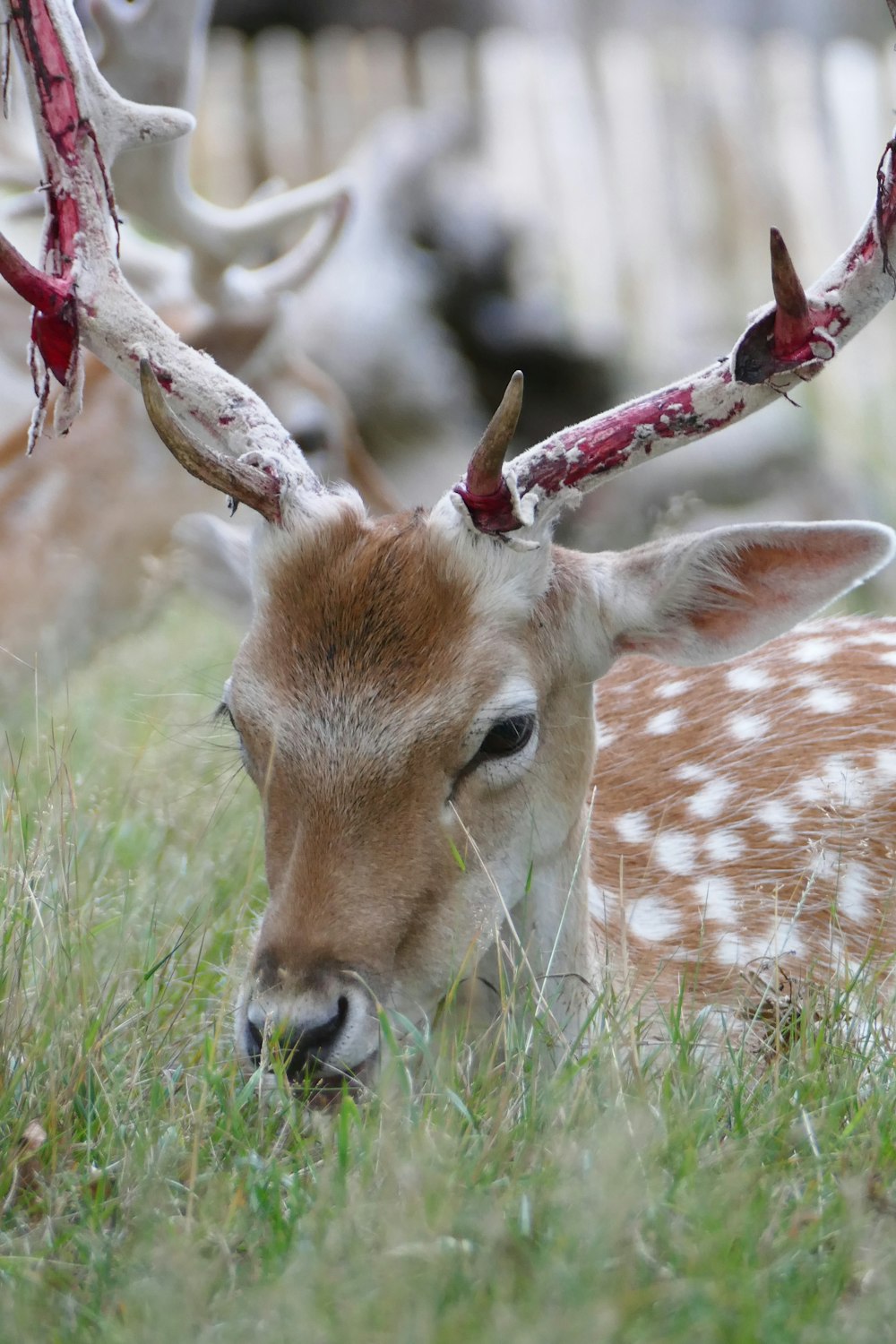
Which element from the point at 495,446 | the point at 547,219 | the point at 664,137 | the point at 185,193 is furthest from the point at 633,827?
the point at 664,137

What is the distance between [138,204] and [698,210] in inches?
249

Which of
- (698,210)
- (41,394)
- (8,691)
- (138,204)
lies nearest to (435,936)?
(41,394)

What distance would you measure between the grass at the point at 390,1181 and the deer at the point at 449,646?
228mm

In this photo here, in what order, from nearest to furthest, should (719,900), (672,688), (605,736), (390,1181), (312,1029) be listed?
(390,1181)
(312,1029)
(719,900)
(605,736)
(672,688)

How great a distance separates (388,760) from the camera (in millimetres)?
2795

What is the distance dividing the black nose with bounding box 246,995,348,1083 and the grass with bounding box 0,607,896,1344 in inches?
2.5

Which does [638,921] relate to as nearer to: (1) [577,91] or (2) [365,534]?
(2) [365,534]

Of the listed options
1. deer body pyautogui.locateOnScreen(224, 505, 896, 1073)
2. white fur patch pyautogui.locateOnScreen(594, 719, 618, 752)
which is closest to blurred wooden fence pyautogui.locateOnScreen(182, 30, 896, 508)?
white fur patch pyautogui.locateOnScreen(594, 719, 618, 752)

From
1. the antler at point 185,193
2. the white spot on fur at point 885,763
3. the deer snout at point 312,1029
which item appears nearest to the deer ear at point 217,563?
the deer snout at point 312,1029

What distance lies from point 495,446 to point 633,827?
4.62 feet

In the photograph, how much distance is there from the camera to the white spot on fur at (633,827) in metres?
3.87

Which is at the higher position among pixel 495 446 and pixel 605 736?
pixel 495 446

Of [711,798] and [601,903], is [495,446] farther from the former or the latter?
[711,798]

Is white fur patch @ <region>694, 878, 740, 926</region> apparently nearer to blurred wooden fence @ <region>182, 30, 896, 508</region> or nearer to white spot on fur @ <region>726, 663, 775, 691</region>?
white spot on fur @ <region>726, 663, 775, 691</region>
